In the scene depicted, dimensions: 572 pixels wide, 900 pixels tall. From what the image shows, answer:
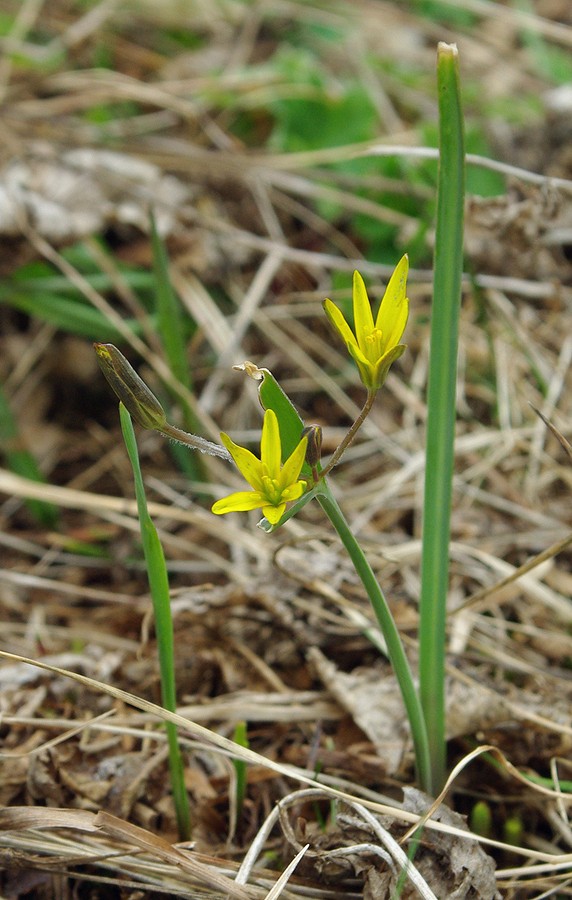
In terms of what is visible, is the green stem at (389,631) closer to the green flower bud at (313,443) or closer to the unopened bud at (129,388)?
the green flower bud at (313,443)

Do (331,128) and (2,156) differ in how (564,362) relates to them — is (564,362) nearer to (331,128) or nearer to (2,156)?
(331,128)

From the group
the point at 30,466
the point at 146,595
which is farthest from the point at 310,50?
the point at 146,595

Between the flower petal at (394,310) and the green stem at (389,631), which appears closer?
the flower petal at (394,310)

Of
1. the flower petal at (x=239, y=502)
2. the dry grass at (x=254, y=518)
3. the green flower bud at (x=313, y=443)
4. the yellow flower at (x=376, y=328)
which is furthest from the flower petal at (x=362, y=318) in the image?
the dry grass at (x=254, y=518)

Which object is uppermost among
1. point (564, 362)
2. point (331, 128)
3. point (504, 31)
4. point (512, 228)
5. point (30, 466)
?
point (504, 31)

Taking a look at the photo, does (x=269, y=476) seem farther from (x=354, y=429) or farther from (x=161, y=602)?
(x=161, y=602)

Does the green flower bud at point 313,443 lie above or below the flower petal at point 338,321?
below

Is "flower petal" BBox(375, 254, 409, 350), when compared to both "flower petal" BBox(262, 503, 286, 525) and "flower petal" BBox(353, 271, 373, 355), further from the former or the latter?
"flower petal" BBox(262, 503, 286, 525)
